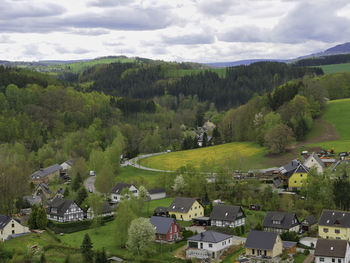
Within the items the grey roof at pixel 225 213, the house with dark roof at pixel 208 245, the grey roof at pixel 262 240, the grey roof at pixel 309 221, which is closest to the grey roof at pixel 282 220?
the grey roof at pixel 309 221

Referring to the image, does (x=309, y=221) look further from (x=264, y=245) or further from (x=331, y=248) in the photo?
(x=264, y=245)

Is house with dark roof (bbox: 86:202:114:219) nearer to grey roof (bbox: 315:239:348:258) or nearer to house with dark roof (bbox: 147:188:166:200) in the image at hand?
house with dark roof (bbox: 147:188:166:200)

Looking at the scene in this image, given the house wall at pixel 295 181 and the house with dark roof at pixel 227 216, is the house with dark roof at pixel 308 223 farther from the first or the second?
the house wall at pixel 295 181

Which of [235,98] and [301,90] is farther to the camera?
[235,98]

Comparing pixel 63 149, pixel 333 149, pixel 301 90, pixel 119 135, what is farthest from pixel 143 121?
pixel 333 149

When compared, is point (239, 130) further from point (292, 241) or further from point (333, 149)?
point (292, 241)

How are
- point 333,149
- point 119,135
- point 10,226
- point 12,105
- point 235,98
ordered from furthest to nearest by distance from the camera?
1. point 235,98
2. point 12,105
3. point 119,135
4. point 333,149
5. point 10,226

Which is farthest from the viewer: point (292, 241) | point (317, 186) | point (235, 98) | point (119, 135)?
point (235, 98)

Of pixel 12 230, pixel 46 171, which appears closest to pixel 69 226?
pixel 12 230
